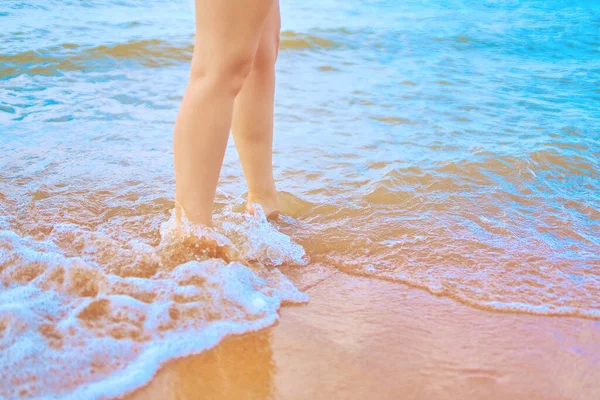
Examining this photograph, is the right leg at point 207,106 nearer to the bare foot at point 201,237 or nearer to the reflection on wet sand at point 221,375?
the bare foot at point 201,237

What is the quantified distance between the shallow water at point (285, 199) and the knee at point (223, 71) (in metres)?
0.41

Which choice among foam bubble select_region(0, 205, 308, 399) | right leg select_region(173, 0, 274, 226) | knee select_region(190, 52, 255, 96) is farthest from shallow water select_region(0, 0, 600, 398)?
knee select_region(190, 52, 255, 96)

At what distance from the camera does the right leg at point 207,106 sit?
144cm

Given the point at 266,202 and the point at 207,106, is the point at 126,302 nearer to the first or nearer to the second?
the point at 207,106

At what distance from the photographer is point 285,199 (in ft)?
6.99

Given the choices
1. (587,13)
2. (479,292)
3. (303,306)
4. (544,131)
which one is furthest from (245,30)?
(587,13)

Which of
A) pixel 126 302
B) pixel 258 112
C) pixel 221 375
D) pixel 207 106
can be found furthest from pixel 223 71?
pixel 221 375

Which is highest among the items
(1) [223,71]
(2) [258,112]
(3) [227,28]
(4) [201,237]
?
(3) [227,28]

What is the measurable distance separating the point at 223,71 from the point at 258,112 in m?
0.37

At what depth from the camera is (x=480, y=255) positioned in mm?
1753

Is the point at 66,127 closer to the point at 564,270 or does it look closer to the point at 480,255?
the point at 480,255

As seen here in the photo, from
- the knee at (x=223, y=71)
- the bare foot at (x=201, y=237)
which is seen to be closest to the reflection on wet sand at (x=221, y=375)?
the bare foot at (x=201, y=237)

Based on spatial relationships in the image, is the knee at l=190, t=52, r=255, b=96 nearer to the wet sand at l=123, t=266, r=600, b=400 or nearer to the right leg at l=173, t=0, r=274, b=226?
the right leg at l=173, t=0, r=274, b=226

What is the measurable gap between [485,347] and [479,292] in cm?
26
